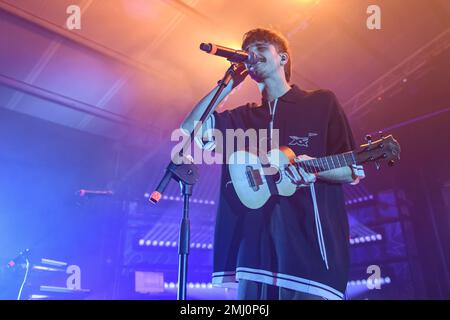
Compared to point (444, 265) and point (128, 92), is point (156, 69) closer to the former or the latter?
point (128, 92)

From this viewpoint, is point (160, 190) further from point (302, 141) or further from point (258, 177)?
point (302, 141)

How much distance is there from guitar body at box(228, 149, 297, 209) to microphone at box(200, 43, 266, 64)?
0.41 meters

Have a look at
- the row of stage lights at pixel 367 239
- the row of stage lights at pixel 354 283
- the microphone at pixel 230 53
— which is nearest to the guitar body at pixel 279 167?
the microphone at pixel 230 53

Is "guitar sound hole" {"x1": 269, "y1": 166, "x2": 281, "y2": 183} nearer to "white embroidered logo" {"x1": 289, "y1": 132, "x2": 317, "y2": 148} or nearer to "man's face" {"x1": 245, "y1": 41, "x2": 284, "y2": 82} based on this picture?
"white embroidered logo" {"x1": 289, "y1": 132, "x2": 317, "y2": 148}

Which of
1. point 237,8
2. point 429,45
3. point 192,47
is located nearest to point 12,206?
point 192,47

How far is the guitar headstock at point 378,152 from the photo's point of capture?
1634 mm

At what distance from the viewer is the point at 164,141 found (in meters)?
5.64

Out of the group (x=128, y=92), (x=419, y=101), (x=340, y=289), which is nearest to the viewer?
(x=340, y=289)

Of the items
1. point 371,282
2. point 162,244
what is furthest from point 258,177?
point 162,244

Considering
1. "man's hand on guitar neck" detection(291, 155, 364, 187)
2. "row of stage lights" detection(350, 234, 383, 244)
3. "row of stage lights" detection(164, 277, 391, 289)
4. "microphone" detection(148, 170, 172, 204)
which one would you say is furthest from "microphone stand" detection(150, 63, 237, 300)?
"row of stage lights" detection(350, 234, 383, 244)

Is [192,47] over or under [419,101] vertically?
over

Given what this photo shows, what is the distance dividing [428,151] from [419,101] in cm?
55

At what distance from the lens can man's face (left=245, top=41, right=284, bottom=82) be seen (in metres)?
1.91

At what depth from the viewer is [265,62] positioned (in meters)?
1.93
